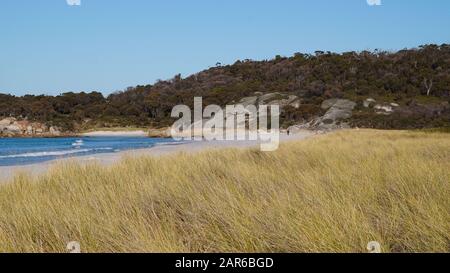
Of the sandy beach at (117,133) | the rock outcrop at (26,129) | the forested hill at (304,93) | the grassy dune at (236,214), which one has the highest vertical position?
the forested hill at (304,93)

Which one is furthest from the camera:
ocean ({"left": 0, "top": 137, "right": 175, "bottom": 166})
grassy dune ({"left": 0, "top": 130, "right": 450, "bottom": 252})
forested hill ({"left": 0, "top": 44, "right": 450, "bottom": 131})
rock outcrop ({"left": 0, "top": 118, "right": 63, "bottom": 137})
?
rock outcrop ({"left": 0, "top": 118, "right": 63, "bottom": 137})

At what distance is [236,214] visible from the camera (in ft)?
14.4

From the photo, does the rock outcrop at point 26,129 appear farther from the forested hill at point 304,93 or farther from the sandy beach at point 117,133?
the sandy beach at point 117,133

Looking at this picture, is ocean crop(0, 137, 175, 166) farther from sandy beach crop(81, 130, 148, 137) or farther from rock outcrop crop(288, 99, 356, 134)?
sandy beach crop(81, 130, 148, 137)

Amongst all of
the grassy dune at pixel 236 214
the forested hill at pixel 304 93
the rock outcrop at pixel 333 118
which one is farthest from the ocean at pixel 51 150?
the forested hill at pixel 304 93

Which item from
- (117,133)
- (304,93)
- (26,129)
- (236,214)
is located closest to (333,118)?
(304,93)

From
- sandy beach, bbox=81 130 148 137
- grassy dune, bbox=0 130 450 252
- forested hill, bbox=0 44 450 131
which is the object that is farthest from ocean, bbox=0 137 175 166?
sandy beach, bbox=81 130 148 137

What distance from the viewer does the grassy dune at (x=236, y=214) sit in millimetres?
3746

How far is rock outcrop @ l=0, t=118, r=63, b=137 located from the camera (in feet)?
255

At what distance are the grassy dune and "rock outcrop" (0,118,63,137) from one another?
76273 millimetres

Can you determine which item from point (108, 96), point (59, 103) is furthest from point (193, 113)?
point (108, 96)

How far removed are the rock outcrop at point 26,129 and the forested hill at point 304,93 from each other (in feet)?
6.77

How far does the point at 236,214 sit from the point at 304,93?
3149 inches

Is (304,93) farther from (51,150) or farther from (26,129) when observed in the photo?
(51,150)
